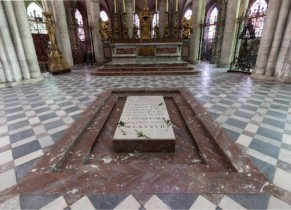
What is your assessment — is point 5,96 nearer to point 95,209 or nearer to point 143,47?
point 95,209

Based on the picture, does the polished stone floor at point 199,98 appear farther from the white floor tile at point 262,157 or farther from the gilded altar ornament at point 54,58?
the gilded altar ornament at point 54,58

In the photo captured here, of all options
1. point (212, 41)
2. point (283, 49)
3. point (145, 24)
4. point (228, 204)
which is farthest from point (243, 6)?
point (228, 204)

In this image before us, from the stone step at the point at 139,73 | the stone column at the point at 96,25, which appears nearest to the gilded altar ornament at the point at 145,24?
the stone step at the point at 139,73

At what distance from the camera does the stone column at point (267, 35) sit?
→ 23.3ft

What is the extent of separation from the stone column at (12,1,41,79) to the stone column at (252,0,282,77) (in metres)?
11.3

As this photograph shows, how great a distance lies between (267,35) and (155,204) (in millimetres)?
9302

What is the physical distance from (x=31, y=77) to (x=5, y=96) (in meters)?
2.80

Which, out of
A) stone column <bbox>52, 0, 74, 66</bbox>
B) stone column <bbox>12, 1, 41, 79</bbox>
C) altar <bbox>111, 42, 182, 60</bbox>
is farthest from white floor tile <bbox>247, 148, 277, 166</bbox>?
stone column <bbox>52, 0, 74, 66</bbox>

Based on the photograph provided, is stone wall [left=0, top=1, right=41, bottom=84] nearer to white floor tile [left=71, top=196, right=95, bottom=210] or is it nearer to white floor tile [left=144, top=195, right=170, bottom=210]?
white floor tile [left=71, top=196, right=95, bottom=210]

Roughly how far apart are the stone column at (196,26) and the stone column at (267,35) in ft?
25.0

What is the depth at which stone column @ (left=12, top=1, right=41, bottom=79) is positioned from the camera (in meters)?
7.09

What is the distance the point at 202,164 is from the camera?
2.07m

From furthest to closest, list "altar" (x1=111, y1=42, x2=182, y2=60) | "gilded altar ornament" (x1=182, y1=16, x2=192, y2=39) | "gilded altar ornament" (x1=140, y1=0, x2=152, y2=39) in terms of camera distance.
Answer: "gilded altar ornament" (x1=182, y1=16, x2=192, y2=39) → "gilded altar ornament" (x1=140, y1=0, x2=152, y2=39) → "altar" (x1=111, y1=42, x2=182, y2=60)

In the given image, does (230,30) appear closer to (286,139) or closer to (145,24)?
(145,24)
